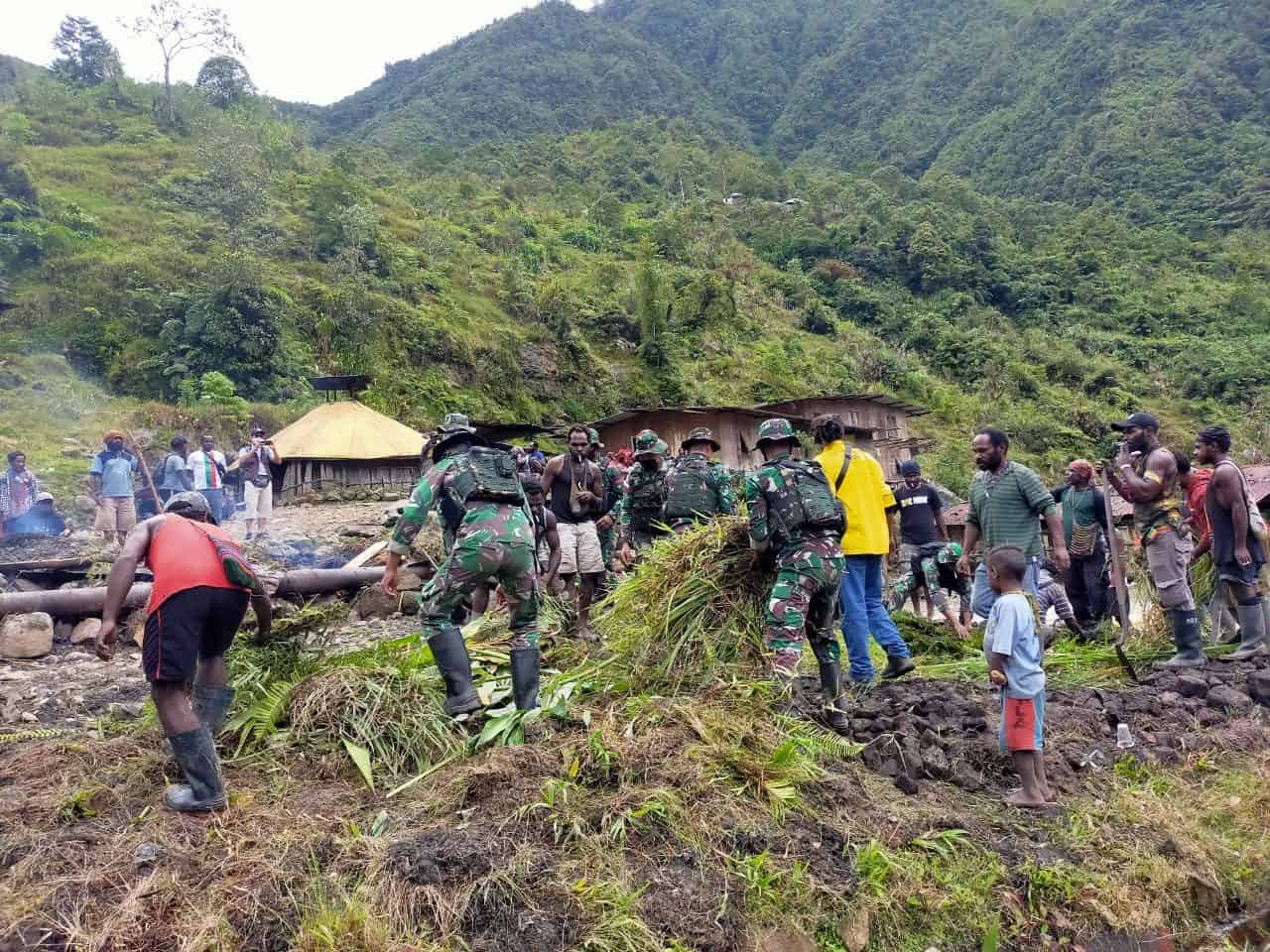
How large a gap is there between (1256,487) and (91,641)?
16687 millimetres

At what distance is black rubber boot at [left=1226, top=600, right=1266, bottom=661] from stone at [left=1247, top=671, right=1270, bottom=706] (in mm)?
733

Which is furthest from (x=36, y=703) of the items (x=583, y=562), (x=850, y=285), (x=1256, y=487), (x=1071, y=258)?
(x=1071, y=258)

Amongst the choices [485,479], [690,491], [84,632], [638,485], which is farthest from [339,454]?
[485,479]

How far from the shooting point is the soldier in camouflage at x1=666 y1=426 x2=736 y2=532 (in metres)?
6.94

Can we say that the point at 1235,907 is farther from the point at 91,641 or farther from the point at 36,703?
the point at 91,641

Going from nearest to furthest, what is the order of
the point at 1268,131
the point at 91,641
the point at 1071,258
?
the point at 91,641 → the point at 1071,258 → the point at 1268,131

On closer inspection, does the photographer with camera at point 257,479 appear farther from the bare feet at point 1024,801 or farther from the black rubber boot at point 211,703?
the bare feet at point 1024,801

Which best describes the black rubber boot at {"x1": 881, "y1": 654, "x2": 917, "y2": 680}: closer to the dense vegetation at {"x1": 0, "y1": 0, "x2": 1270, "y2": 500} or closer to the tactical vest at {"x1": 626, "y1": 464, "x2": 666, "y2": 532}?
the tactical vest at {"x1": 626, "y1": 464, "x2": 666, "y2": 532}

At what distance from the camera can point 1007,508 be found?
587cm

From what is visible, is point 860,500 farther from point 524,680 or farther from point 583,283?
point 583,283

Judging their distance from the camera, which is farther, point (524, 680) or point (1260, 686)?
point (1260, 686)

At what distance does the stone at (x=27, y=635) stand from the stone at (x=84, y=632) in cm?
22

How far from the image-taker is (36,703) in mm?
5879

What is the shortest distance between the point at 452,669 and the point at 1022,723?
2.92 m
